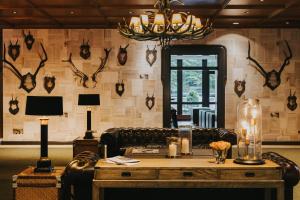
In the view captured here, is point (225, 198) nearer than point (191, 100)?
Yes

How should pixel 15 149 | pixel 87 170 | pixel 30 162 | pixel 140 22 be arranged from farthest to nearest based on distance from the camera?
1. pixel 15 149
2. pixel 30 162
3. pixel 140 22
4. pixel 87 170

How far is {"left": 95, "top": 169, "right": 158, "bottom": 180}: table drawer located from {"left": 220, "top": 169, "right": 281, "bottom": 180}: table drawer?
0.61m

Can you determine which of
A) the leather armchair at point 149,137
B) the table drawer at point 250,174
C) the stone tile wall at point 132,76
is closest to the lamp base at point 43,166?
the table drawer at point 250,174

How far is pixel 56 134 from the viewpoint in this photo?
39.1 ft

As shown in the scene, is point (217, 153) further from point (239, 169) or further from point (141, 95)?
point (141, 95)

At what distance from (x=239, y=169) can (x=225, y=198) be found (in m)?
0.68

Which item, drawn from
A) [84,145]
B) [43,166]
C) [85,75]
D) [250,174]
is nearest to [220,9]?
[84,145]

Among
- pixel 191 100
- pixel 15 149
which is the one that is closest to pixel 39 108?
pixel 15 149

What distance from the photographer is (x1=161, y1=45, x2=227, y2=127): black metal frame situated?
11.7 meters

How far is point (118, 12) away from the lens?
9930 millimetres

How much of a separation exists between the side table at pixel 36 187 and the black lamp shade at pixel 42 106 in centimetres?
66

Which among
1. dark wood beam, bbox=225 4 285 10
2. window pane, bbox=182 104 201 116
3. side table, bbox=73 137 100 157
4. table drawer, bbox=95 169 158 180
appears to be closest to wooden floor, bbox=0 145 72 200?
side table, bbox=73 137 100 157

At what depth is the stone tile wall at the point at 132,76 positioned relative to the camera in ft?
38.7

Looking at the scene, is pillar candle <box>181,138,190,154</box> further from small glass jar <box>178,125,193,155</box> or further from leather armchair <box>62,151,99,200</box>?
leather armchair <box>62,151,99,200</box>
